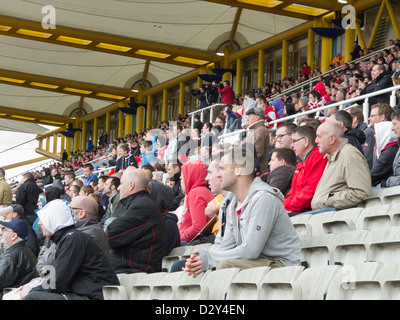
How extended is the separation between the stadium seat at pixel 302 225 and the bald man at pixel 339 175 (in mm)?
309

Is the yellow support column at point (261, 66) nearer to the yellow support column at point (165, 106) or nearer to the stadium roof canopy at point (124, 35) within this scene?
the stadium roof canopy at point (124, 35)

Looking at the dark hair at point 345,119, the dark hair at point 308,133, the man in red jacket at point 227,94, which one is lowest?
the dark hair at point 308,133

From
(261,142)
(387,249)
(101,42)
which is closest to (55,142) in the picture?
(101,42)

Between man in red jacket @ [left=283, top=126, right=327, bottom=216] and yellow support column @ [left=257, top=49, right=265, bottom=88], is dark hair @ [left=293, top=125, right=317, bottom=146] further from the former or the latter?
yellow support column @ [left=257, top=49, right=265, bottom=88]

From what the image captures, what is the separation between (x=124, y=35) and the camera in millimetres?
25203

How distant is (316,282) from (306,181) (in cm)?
293

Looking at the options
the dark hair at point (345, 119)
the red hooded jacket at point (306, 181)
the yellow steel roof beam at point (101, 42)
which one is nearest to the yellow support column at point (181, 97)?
the yellow steel roof beam at point (101, 42)

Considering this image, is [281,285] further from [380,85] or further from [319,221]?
[380,85]

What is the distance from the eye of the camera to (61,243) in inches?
195

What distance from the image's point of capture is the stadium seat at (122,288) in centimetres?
464

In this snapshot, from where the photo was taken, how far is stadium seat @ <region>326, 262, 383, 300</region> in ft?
11.1

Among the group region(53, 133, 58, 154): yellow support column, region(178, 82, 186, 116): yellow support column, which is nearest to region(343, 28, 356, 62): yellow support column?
region(178, 82, 186, 116): yellow support column
